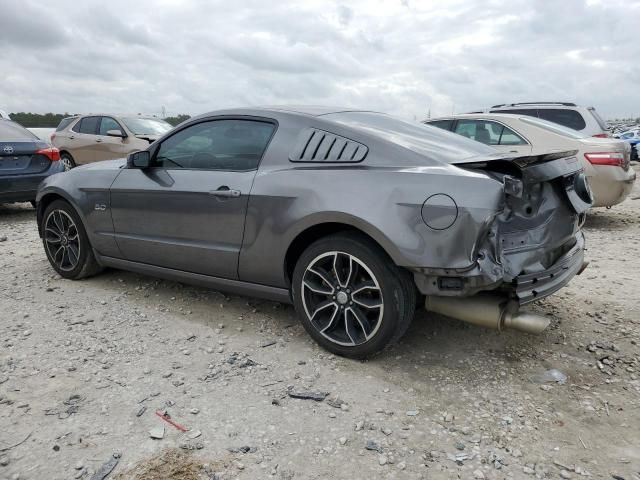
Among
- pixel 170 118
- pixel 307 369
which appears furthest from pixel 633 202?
pixel 170 118

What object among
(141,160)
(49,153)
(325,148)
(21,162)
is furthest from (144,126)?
(325,148)

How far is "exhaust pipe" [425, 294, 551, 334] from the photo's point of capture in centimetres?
282

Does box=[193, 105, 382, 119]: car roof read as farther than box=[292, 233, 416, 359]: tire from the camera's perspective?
A: Yes

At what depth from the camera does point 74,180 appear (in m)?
4.59

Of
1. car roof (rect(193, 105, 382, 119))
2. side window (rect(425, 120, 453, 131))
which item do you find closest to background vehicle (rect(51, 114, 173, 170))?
side window (rect(425, 120, 453, 131))

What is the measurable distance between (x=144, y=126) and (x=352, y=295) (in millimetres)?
9531

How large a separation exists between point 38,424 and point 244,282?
4.77 ft

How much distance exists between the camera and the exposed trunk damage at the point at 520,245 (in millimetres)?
2725

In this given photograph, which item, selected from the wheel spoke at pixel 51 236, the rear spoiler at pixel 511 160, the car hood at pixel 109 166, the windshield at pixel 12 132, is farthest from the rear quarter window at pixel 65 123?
the rear spoiler at pixel 511 160

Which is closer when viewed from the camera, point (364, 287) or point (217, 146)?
point (364, 287)

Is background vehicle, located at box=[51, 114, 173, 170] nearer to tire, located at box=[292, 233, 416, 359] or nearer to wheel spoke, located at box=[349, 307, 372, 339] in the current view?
tire, located at box=[292, 233, 416, 359]

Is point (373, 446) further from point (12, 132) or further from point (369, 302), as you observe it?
point (12, 132)

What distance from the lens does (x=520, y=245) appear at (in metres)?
2.92

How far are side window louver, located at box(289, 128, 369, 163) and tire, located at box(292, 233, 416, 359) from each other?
477mm
